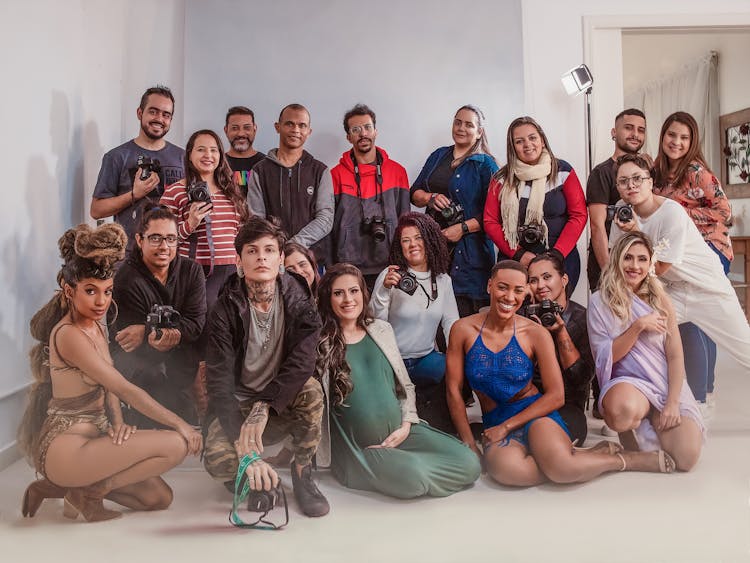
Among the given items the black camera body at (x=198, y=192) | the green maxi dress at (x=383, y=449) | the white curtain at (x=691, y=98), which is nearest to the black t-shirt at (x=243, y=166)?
the black camera body at (x=198, y=192)

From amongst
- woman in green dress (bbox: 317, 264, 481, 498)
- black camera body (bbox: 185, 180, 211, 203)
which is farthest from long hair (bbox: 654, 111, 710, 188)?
black camera body (bbox: 185, 180, 211, 203)

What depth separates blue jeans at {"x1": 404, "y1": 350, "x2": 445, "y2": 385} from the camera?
288 centimetres

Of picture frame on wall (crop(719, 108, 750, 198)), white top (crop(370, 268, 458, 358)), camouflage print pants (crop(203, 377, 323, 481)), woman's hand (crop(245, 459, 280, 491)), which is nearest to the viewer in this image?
woman's hand (crop(245, 459, 280, 491))

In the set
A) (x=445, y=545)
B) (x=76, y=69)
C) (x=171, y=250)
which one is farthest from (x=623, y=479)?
(x=76, y=69)

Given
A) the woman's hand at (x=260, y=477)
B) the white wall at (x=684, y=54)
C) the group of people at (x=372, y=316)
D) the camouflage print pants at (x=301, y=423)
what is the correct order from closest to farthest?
the woman's hand at (x=260, y=477) < the group of people at (x=372, y=316) < the camouflage print pants at (x=301, y=423) < the white wall at (x=684, y=54)

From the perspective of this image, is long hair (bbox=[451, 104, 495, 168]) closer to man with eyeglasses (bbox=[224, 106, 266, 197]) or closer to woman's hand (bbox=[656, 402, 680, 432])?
man with eyeglasses (bbox=[224, 106, 266, 197])

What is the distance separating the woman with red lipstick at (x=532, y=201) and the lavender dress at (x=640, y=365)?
37cm

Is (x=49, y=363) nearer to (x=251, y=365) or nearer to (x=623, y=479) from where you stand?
(x=251, y=365)

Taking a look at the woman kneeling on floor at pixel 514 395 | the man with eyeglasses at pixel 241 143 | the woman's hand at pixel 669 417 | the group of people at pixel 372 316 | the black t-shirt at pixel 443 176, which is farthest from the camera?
the black t-shirt at pixel 443 176

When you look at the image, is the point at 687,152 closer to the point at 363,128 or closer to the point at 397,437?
the point at 363,128

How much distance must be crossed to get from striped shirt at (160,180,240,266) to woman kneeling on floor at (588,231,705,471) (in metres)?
1.52

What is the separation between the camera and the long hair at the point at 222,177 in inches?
109

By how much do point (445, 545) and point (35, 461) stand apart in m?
1.32

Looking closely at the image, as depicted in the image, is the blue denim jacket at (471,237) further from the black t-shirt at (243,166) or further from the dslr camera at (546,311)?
the black t-shirt at (243,166)
